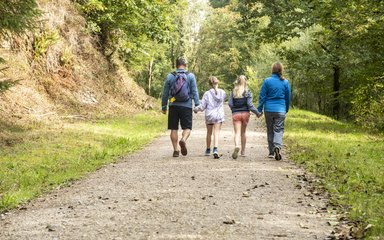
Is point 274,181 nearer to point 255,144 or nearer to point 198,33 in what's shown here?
point 255,144

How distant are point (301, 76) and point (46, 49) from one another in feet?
80.4

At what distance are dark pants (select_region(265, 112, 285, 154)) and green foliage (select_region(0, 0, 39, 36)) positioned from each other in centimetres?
603

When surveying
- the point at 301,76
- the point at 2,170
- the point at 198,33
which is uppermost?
the point at 198,33

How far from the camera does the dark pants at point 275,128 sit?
482 inches

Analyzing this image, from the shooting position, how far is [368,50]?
75.7 feet

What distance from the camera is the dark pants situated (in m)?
12.2

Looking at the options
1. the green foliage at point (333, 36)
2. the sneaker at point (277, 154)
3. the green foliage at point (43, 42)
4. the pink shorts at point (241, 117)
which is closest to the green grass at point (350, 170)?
the sneaker at point (277, 154)

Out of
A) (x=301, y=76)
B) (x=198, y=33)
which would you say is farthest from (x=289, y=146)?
(x=198, y=33)

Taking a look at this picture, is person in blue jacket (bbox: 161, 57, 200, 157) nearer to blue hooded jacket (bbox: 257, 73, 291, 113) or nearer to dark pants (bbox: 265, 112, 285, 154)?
blue hooded jacket (bbox: 257, 73, 291, 113)

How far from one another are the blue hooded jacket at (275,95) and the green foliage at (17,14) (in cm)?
573

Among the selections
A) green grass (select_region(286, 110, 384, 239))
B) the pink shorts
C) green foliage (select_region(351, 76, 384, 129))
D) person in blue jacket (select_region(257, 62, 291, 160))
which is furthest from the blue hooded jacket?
green foliage (select_region(351, 76, 384, 129))

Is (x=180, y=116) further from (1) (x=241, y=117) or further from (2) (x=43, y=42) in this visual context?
(2) (x=43, y=42)

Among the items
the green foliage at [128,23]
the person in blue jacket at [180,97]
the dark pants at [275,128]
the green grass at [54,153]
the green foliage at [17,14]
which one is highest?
the green foliage at [128,23]

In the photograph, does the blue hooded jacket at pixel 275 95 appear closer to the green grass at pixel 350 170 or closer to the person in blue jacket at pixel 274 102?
the person in blue jacket at pixel 274 102
